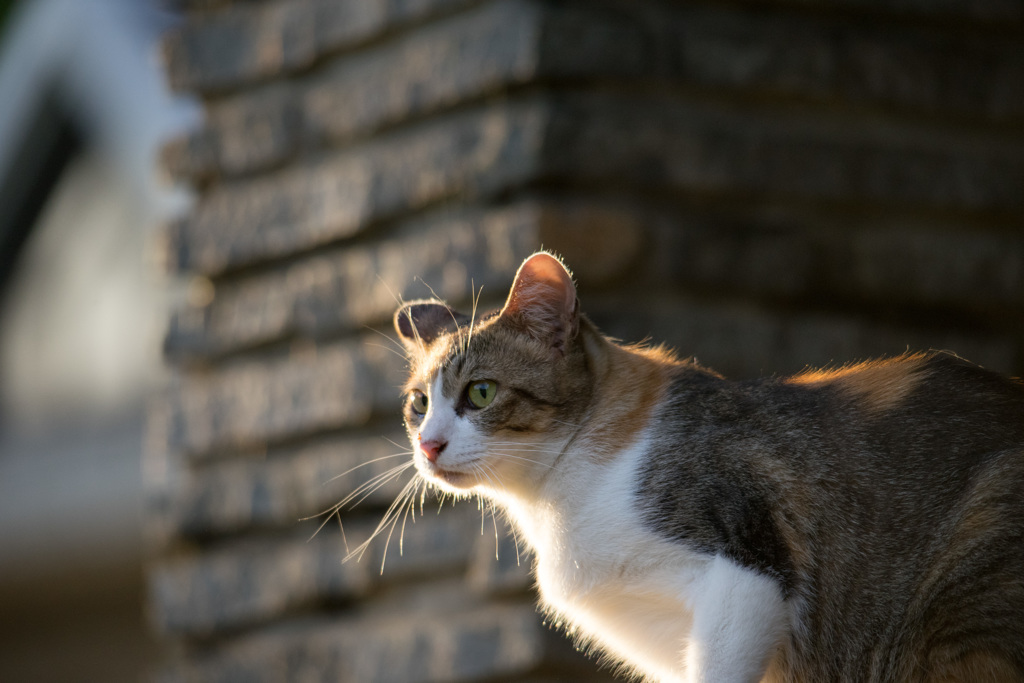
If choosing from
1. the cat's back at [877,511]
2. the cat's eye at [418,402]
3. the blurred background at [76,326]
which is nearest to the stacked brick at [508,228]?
the cat's eye at [418,402]

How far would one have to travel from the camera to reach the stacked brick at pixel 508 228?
10.1 feet

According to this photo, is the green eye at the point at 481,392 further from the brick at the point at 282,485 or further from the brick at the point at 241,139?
the brick at the point at 241,139

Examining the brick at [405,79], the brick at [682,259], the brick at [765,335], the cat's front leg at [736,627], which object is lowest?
the cat's front leg at [736,627]

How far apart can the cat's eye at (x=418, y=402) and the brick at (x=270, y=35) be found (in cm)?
150

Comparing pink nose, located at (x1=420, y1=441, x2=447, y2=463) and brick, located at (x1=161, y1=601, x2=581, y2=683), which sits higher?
pink nose, located at (x1=420, y1=441, x2=447, y2=463)

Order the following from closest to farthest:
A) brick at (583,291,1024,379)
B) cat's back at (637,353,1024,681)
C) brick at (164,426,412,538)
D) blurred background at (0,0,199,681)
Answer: cat's back at (637,353,1024,681), brick at (583,291,1024,379), brick at (164,426,412,538), blurred background at (0,0,199,681)

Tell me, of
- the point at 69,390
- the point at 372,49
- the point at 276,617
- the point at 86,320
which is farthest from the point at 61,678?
the point at 372,49

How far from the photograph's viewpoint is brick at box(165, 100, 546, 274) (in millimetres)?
3131

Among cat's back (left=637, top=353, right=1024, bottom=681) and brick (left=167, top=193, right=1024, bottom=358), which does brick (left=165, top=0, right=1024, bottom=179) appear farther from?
cat's back (left=637, top=353, right=1024, bottom=681)

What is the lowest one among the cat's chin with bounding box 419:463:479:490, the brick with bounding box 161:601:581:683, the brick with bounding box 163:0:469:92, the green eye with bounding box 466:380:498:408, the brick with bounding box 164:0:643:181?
the brick with bounding box 161:601:581:683

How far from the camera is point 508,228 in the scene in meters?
3.06

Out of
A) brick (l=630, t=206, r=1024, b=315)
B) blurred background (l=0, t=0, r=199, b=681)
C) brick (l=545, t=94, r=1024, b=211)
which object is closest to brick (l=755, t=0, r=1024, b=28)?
brick (l=545, t=94, r=1024, b=211)

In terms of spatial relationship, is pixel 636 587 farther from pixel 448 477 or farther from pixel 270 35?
pixel 270 35

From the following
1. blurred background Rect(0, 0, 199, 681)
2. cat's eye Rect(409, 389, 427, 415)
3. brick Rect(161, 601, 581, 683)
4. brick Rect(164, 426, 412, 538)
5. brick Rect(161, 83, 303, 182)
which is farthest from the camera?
blurred background Rect(0, 0, 199, 681)
